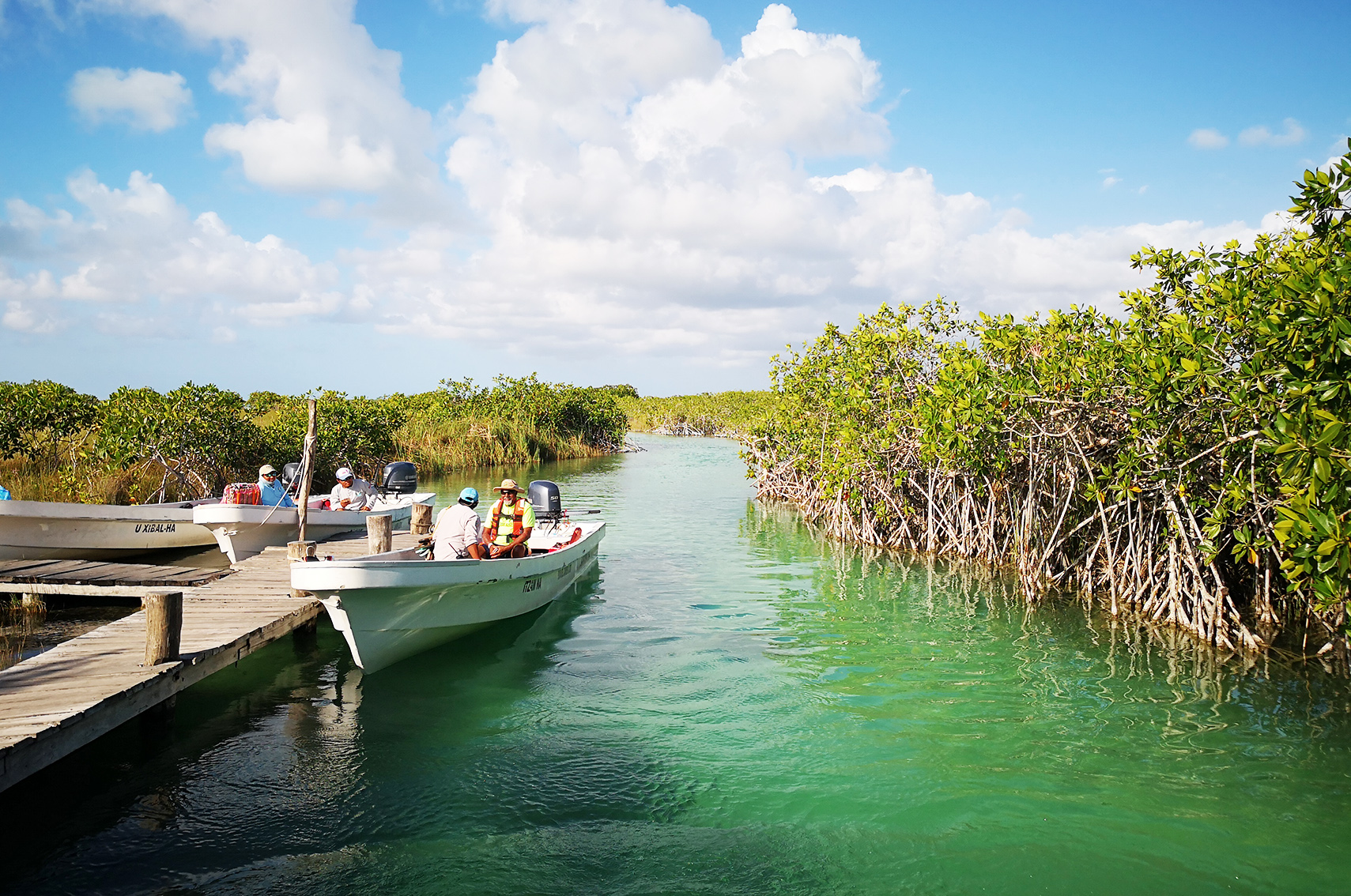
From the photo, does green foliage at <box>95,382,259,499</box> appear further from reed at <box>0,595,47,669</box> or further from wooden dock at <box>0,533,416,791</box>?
wooden dock at <box>0,533,416,791</box>

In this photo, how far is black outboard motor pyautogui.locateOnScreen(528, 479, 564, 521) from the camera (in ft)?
44.6

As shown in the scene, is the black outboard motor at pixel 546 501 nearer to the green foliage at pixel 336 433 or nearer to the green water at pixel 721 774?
the green water at pixel 721 774

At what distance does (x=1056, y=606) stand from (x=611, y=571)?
725 centimetres

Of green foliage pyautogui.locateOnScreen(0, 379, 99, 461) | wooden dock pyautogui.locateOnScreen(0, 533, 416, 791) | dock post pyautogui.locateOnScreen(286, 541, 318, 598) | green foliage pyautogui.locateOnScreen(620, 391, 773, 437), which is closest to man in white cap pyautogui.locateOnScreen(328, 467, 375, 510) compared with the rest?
wooden dock pyautogui.locateOnScreen(0, 533, 416, 791)

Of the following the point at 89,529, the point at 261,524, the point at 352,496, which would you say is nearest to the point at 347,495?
the point at 352,496

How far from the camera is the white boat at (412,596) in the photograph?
25.8 feet

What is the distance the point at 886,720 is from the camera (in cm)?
780

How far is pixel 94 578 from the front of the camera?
1026cm

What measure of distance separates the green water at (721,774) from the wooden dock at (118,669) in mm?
553

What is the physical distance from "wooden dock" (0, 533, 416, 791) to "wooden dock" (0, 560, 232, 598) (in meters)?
0.34

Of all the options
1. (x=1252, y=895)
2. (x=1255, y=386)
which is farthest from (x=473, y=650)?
(x=1255, y=386)

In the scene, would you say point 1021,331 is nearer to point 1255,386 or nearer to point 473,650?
point 1255,386

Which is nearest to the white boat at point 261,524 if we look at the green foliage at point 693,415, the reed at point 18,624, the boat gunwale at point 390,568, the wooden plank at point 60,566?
the wooden plank at point 60,566

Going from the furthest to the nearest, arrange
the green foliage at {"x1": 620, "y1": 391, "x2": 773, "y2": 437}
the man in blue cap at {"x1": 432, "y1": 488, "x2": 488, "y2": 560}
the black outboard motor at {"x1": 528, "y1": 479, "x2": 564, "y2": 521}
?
the green foliage at {"x1": 620, "y1": 391, "x2": 773, "y2": 437} → the black outboard motor at {"x1": 528, "y1": 479, "x2": 564, "y2": 521} → the man in blue cap at {"x1": 432, "y1": 488, "x2": 488, "y2": 560}
